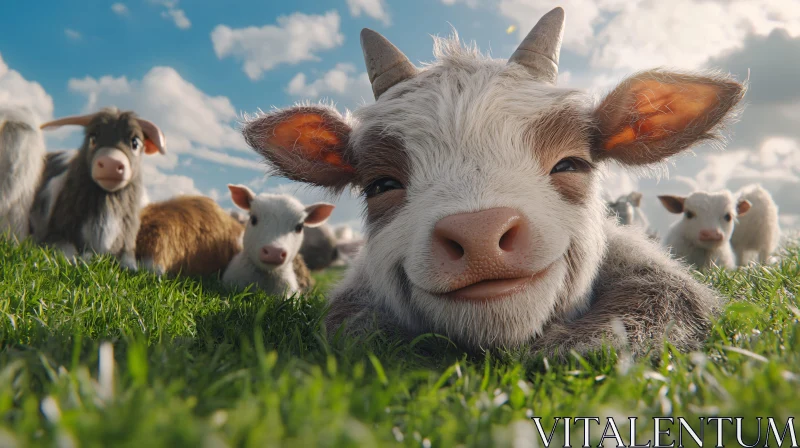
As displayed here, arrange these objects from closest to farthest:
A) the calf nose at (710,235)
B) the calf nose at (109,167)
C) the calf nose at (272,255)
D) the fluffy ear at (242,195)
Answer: the calf nose at (109,167), the calf nose at (272,255), the fluffy ear at (242,195), the calf nose at (710,235)

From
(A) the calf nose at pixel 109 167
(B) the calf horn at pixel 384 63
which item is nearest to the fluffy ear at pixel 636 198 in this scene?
(B) the calf horn at pixel 384 63

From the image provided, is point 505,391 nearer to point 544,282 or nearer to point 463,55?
point 544,282

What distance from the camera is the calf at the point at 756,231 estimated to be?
29.5ft

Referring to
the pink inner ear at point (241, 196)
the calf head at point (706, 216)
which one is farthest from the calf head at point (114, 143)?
the calf head at point (706, 216)

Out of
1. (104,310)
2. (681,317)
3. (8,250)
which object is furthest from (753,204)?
(8,250)

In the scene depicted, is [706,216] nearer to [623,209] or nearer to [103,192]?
[623,209]

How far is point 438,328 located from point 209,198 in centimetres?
549

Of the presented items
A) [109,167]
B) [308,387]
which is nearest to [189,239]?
[109,167]

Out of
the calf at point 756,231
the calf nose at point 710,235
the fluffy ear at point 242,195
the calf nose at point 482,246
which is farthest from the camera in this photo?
the calf at point 756,231

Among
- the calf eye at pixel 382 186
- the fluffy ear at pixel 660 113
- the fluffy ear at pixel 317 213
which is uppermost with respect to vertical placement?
the fluffy ear at pixel 660 113

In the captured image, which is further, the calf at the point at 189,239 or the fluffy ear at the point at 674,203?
the fluffy ear at the point at 674,203

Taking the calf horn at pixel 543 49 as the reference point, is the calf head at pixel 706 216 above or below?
below

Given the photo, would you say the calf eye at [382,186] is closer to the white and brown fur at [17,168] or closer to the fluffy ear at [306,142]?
the fluffy ear at [306,142]

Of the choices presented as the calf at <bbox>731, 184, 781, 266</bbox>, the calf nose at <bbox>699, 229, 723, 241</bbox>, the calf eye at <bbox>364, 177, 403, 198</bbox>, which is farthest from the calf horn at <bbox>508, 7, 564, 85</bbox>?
the calf at <bbox>731, 184, 781, 266</bbox>
